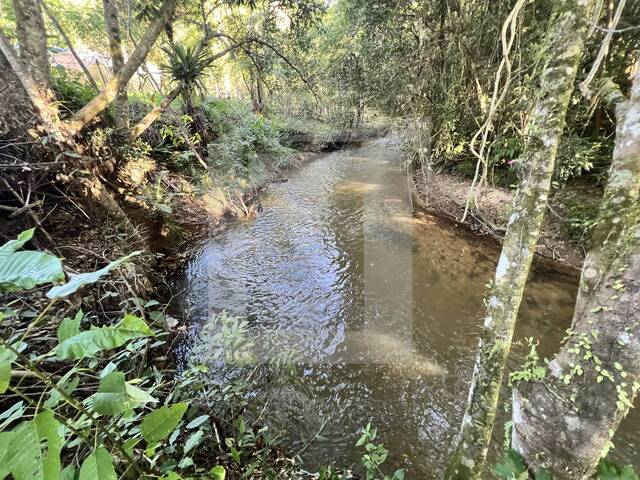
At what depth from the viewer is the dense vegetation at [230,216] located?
2.97 feet

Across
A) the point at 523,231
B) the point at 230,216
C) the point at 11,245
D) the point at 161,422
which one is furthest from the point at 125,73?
the point at 523,231

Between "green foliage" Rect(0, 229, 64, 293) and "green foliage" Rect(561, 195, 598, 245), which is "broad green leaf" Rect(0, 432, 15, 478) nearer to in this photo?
"green foliage" Rect(0, 229, 64, 293)

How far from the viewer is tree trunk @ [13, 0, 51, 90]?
325cm

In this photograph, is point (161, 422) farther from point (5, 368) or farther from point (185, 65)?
point (185, 65)

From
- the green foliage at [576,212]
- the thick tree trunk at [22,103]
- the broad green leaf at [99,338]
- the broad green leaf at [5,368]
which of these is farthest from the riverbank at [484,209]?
the thick tree trunk at [22,103]

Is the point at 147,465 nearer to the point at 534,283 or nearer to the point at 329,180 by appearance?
the point at 534,283

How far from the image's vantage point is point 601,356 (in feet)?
4.25

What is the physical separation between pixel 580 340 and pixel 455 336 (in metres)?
1.95

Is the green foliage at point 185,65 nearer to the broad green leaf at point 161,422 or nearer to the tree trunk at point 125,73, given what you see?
the tree trunk at point 125,73

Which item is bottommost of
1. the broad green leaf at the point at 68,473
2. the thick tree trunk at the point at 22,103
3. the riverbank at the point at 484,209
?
the riverbank at the point at 484,209

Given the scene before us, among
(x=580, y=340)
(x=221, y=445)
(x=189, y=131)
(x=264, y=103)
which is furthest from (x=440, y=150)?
(x=264, y=103)

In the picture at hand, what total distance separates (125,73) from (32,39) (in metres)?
0.91

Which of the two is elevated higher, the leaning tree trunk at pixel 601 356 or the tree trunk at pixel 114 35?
the tree trunk at pixel 114 35

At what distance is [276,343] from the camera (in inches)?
123
